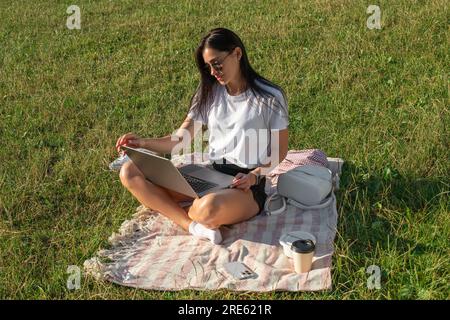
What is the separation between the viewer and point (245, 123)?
16.7ft

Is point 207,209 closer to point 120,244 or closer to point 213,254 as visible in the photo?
point 213,254

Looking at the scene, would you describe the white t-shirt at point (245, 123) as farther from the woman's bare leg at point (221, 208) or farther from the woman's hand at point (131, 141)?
the woman's hand at point (131, 141)

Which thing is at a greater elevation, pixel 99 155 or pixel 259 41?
pixel 259 41

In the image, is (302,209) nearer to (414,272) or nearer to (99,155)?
(414,272)

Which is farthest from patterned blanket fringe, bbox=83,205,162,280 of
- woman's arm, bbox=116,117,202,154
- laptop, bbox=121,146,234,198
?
woman's arm, bbox=116,117,202,154

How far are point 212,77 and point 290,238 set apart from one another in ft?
5.02

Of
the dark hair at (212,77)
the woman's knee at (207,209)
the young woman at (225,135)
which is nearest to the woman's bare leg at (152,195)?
the young woman at (225,135)

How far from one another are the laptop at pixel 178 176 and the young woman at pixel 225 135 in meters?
0.08

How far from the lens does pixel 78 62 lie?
→ 10312 mm

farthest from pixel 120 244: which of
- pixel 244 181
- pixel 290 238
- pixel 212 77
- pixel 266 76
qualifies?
pixel 266 76

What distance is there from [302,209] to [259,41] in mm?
5460

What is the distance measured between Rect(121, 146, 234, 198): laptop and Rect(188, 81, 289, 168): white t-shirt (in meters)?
0.19
